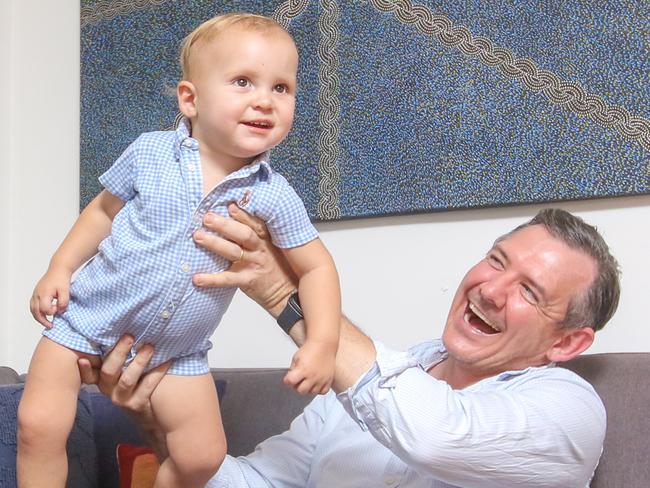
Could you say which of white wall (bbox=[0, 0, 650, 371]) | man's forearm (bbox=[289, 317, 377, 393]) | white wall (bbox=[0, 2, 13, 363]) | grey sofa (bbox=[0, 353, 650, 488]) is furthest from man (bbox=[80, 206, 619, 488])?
white wall (bbox=[0, 2, 13, 363])

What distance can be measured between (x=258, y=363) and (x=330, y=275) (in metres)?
1.18

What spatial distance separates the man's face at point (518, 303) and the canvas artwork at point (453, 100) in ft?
1.11

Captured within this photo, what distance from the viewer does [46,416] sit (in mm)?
1389

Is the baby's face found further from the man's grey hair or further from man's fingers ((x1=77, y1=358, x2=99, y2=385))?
the man's grey hair

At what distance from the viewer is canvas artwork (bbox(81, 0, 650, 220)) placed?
2.02m

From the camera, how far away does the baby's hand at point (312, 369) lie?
131 centimetres

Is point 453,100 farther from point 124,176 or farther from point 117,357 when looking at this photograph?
point 117,357

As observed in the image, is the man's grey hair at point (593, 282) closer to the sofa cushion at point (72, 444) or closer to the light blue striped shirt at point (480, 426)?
the light blue striped shirt at point (480, 426)

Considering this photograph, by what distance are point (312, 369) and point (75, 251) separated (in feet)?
1.61

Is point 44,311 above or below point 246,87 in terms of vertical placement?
below

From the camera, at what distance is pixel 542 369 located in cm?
168

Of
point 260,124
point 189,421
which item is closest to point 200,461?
point 189,421

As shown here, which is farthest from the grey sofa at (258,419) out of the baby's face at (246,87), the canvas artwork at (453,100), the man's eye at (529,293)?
the baby's face at (246,87)

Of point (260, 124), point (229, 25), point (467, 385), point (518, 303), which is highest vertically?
point (229, 25)
